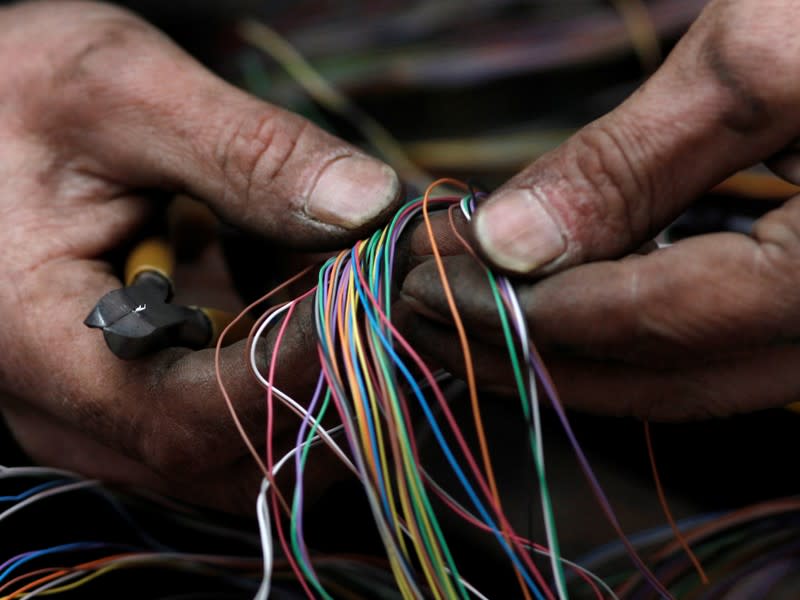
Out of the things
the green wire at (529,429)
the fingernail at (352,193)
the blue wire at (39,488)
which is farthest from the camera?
the blue wire at (39,488)

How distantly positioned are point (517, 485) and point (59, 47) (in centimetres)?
75

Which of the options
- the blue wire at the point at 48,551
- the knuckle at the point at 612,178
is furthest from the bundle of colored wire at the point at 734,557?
the blue wire at the point at 48,551

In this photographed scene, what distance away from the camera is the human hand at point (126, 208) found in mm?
670

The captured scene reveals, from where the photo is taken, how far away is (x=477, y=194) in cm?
69

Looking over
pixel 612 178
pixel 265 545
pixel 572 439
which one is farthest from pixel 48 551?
pixel 612 178

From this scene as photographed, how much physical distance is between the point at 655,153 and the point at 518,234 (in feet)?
0.44

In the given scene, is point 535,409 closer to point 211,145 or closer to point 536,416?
point 536,416

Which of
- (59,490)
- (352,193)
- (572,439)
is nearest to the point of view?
(572,439)

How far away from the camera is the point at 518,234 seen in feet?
1.79

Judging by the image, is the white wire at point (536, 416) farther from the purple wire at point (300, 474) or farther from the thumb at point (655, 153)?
the purple wire at point (300, 474)

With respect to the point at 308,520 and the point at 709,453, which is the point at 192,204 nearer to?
the point at 308,520

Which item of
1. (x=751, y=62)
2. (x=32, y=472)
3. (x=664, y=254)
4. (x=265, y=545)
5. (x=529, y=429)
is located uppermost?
(x=751, y=62)

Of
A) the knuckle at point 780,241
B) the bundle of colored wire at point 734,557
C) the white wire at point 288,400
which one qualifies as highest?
the knuckle at point 780,241

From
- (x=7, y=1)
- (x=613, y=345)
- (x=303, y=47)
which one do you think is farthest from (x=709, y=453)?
(x=7, y=1)
